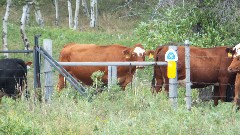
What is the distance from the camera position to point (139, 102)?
11.9 metres

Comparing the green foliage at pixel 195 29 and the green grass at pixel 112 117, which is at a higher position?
the green foliage at pixel 195 29

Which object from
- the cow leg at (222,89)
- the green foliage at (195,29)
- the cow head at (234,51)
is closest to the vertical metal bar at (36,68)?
the cow head at (234,51)

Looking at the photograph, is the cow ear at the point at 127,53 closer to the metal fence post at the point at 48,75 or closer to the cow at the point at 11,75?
the cow at the point at 11,75

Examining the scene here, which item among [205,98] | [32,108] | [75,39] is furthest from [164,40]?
[75,39]

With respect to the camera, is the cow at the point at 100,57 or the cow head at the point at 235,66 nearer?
the cow head at the point at 235,66

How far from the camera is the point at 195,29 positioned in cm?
1703

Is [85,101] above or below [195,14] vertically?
below

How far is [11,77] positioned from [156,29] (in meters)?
4.20

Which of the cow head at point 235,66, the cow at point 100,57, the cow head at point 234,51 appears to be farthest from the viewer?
the cow at point 100,57

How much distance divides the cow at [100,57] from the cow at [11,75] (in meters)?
0.95

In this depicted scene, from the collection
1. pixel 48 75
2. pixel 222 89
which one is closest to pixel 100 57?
pixel 222 89

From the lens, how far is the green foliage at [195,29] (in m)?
16.5

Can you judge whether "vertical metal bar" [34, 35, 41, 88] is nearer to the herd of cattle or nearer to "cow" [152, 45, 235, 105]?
the herd of cattle

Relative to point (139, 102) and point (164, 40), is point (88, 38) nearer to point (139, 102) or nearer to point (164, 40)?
point (164, 40)
